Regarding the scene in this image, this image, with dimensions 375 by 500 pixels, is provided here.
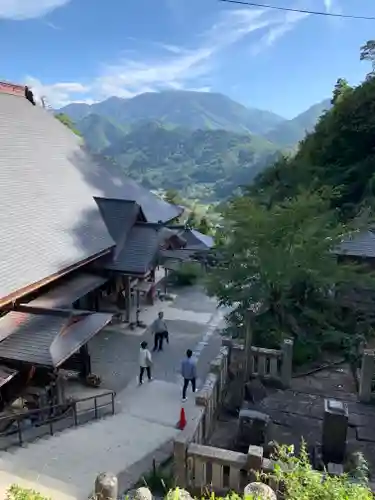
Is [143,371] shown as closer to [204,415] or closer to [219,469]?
[204,415]

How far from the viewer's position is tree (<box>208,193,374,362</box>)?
10.6m

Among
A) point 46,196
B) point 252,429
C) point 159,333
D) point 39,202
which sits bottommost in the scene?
point 159,333

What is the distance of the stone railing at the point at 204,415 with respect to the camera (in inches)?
224

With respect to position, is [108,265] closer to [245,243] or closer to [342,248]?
[245,243]

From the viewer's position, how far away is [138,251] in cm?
1548

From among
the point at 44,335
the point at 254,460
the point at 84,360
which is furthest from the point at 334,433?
the point at 84,360

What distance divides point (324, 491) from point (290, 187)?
59.7ft

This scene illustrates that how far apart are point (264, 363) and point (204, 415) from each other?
100 inches

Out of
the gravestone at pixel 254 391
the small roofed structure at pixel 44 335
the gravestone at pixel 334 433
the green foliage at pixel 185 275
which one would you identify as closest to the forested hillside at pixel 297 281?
the gravestone at pixel 254 391

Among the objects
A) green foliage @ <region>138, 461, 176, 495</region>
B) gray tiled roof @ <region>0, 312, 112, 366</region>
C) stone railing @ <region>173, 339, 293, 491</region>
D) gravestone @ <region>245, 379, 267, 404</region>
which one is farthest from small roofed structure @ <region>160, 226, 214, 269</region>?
green foliage @ <region>138, 461, 176, 495</region>

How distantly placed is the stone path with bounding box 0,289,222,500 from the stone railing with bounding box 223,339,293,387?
1.39 m

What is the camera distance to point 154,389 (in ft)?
37.1

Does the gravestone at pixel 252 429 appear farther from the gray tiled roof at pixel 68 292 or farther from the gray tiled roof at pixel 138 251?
the gray tiled roof at pixel 138 251

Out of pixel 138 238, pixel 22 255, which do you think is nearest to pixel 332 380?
pixel 22 255
